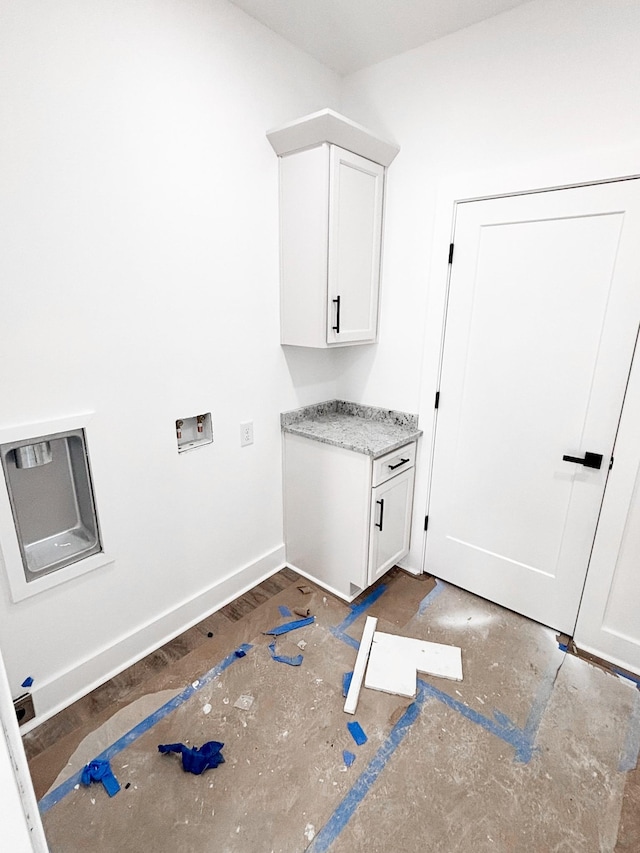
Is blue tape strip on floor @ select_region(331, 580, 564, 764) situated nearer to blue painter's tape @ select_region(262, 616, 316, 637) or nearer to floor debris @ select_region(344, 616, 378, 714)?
floor debris @ select_region(344, 616, 378, 714)

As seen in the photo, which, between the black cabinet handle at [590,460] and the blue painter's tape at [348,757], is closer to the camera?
the blue painter's tape at [348,757]

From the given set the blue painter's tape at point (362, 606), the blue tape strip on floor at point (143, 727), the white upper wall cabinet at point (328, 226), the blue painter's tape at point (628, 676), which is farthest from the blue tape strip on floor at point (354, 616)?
the white upper wall cabinet at point (328, 226)

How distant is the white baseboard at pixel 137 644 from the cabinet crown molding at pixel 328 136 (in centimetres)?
217

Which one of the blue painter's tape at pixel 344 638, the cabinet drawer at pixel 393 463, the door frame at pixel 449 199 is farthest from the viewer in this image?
the cabinet drawer at pixel 393 463

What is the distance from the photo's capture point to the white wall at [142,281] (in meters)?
1.39

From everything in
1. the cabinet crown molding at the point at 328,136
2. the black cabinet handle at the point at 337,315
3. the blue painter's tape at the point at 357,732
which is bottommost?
the blue painter's tape at the point at 357,732

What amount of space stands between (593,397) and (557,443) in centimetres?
26

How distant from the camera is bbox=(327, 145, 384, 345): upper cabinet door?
2.01 m

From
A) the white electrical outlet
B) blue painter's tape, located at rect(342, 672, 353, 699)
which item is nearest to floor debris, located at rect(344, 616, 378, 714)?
blue painter's tape, located at rect(342, 672, 353, 699)

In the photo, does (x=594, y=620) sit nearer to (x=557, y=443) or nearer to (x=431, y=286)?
(x=557, y=443)

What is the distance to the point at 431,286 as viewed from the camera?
219 centimetres

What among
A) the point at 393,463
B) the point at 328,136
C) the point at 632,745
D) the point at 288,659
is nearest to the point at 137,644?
the point at 288,659

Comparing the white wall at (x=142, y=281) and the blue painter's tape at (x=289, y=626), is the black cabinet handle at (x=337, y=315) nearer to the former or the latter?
the white wall at (x=142, y=281)

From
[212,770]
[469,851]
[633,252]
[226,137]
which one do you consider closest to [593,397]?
[633,252]
